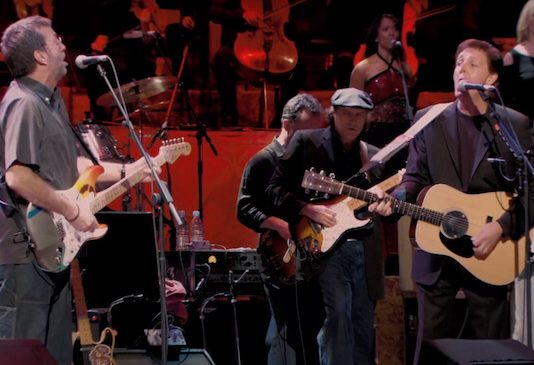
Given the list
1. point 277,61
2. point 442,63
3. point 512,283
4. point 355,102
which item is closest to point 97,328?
point 355,102

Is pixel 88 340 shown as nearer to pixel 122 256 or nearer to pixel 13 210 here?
pixel 122 256

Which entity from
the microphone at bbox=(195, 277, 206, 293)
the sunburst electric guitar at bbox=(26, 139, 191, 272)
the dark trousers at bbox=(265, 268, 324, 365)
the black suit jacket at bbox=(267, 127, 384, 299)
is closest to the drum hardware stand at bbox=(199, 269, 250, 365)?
the microphone at bbox=(195, 277, 206, 293)

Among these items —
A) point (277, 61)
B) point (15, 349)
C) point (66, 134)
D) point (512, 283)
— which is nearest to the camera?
point (15, 349)

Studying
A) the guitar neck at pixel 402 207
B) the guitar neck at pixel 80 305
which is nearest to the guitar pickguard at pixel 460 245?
the guitar neck at pixel 402 207

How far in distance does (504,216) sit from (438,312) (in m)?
0.72

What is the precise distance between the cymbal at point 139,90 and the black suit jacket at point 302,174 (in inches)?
88.5

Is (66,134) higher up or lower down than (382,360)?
higher up

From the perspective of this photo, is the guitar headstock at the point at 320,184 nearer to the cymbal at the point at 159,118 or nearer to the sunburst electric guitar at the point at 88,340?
the sunburst electric guitar at the point at 88,340

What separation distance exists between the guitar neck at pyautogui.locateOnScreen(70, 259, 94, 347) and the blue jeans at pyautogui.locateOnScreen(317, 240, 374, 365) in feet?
5.06

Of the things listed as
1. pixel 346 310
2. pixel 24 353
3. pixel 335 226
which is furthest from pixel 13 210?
pixel 346 310

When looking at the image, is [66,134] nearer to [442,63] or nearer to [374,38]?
[374,38]

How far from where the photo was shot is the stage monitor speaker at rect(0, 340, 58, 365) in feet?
11.6

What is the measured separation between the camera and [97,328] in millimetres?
6156

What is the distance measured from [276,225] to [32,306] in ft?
6.78
